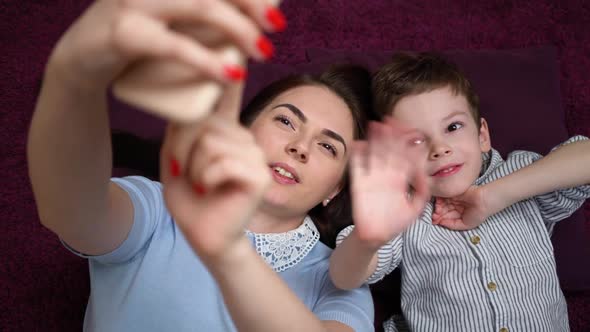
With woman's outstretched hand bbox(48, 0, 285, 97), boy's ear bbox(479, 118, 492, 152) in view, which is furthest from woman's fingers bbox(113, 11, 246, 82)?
boy's ear bbox(479, 118, 492, 152)

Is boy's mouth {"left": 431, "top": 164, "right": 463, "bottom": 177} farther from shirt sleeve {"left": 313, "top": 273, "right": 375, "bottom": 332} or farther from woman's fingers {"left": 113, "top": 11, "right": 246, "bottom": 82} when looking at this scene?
woman's fingers {"left": 113, "top": 11, "right": 246, "bottom": 82}

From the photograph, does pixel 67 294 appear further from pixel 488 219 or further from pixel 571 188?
pixel 571 188

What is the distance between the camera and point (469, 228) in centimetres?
110

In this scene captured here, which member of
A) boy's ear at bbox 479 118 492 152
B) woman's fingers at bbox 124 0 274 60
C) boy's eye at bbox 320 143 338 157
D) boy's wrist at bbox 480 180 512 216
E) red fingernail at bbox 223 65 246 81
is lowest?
boy's wrist at bbox 480 180 512 216

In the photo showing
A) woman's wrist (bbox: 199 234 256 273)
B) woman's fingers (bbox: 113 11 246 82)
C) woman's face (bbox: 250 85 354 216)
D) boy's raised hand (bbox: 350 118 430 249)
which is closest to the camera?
woman's fingers (bbox: 113 11 246 82)

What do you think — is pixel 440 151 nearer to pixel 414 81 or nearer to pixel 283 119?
pixel 414 81

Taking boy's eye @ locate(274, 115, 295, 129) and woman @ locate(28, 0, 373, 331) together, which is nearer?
woman @ locate(28, 0, 373, 331)

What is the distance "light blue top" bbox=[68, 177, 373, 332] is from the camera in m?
0.83

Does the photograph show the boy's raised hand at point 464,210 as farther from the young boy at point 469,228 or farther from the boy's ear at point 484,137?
the boy's ear at point 484,137

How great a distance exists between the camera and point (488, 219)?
113 centimetres

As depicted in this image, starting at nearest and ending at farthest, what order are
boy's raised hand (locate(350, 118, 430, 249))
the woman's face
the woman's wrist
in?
the woman's wrist
boy's raised hand (locate(350, 118, 430, 249))
the woman's face

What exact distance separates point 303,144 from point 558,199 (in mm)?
627

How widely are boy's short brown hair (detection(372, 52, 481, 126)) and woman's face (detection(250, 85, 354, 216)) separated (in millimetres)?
149

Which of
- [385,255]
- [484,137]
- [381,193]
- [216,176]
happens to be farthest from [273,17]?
[484,137]
